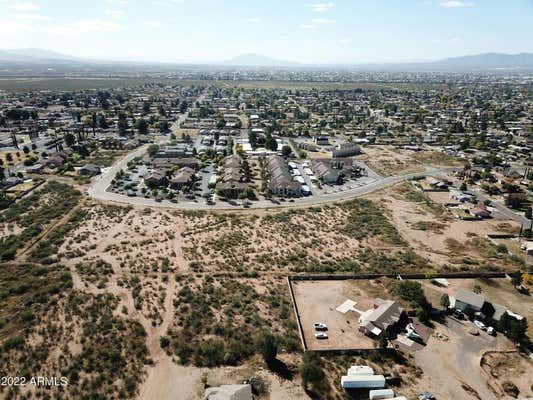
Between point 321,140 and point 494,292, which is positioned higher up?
point 321,140

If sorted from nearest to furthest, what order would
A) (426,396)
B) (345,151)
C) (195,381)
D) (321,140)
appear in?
(426,396)
(195,381)
(345,151)
(321,140)

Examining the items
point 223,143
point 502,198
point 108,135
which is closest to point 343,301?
point 502,198

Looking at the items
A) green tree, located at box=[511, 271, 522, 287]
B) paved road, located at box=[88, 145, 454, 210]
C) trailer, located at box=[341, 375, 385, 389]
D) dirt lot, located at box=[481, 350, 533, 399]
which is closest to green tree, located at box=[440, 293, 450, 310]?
dirt lot, located at box=[481, 350, 533, 399]

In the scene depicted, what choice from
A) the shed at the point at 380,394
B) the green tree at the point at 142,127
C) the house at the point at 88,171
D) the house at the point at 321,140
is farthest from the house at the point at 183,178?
the shed at the point at 380,394

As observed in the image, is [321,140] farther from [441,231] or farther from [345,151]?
[441,231]

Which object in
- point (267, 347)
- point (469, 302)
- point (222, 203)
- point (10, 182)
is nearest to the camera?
point (267, 347)

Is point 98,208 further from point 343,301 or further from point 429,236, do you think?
point 429,236

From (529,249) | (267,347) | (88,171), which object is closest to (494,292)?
(529,249)

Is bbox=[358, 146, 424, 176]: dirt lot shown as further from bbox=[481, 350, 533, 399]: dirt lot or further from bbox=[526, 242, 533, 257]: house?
bbox=[481, 350, 533, 399]: dirt lot
